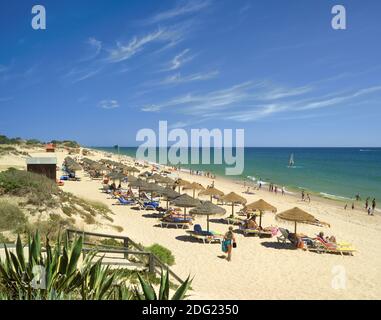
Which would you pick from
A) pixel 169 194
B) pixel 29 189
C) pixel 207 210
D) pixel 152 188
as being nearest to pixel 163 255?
pixel 207 210

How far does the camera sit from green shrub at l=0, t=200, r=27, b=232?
964cm

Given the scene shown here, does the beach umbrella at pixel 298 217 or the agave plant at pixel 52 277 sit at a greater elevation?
the agave plant at pixel 52 277

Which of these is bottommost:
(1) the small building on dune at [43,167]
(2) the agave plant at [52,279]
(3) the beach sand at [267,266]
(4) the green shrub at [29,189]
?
(3) the beach sand at [267,266]

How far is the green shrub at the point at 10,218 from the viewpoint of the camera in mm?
9641

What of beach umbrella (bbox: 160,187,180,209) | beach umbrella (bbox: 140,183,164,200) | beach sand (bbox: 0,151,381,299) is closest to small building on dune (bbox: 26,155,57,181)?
beach umbrella (bbox: 140,183,164,200)

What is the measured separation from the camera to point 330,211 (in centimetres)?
2427

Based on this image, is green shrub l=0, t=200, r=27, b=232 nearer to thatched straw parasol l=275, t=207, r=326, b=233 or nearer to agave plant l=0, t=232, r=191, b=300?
agave plant l=0, t=232, r=191, b=300

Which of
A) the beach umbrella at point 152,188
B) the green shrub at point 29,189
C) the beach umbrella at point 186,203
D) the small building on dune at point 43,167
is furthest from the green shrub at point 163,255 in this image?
the small building on dune at point 43,167

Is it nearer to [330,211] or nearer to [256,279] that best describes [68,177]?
[330,211]

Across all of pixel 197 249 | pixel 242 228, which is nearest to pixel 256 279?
pixel 197 249

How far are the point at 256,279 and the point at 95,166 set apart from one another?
26708 mm

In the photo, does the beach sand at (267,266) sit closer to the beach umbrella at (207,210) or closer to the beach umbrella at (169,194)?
the beach umbrella at (207,210)

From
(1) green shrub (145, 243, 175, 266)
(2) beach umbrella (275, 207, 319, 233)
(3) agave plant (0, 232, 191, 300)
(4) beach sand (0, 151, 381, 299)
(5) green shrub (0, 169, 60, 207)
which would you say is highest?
(5) green shrub (0, 169, 60, 207)

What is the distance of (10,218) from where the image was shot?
10.0 metres
